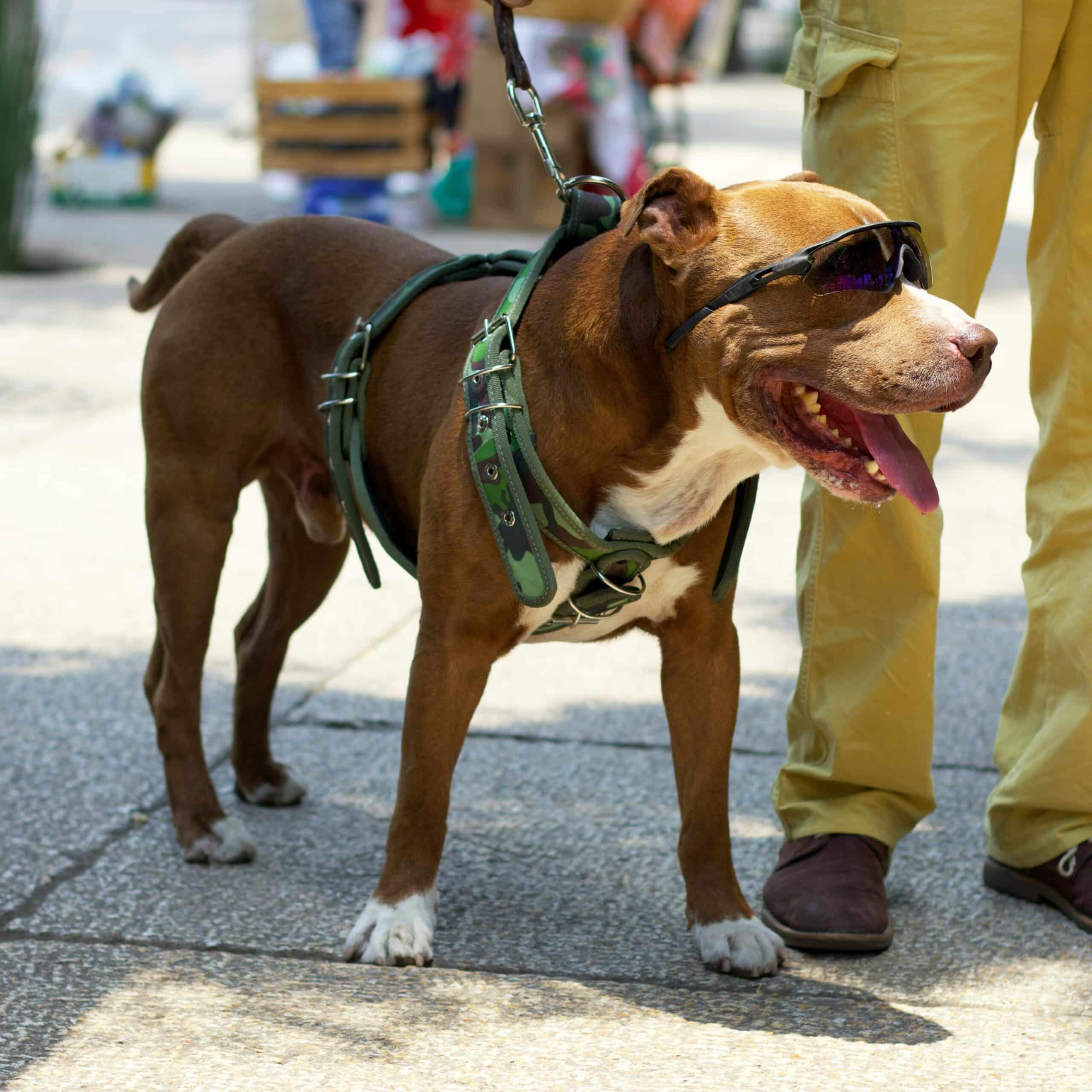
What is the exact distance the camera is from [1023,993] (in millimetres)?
2971

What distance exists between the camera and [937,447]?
10.7ft

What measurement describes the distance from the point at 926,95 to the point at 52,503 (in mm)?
4359

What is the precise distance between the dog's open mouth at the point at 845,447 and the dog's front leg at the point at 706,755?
488 millimetres

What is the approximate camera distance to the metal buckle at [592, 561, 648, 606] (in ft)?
9.47

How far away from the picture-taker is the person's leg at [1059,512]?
3.20m

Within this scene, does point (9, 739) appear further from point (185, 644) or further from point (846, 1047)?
point (846, 1047)

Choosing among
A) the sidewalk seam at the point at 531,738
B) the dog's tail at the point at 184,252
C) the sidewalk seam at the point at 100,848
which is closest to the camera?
the sidewalk seam at the point at 100,848

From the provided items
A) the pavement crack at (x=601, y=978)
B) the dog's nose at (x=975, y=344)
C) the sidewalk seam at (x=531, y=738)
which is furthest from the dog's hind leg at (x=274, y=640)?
the dog's nose at (x=975, y=344)

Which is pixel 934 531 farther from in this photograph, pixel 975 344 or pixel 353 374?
pixel 353 374

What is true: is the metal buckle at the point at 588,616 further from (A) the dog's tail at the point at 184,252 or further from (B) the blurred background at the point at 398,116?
(B) the blurred background at the point at 398,116

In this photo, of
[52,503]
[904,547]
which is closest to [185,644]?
[904,547]

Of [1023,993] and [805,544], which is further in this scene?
[805,544]

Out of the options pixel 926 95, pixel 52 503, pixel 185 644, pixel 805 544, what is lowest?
pixel 52 503

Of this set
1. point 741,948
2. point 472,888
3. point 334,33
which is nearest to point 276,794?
point 472,888
